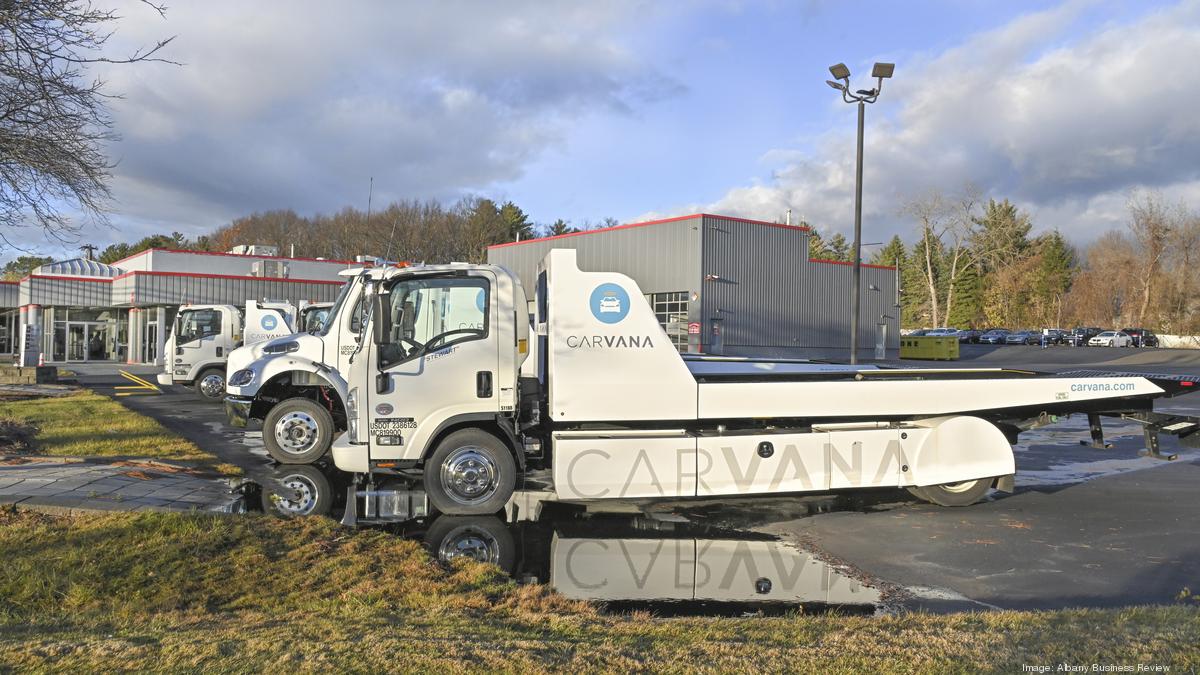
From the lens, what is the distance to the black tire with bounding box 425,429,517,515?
7.96m

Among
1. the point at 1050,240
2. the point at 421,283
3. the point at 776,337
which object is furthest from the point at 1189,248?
the point at 421,283

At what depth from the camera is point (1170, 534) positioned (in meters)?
7.77

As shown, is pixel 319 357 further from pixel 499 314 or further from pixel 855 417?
pixel 855 417

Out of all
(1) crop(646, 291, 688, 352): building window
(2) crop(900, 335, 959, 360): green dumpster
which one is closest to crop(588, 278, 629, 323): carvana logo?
(1) crop(646, 291, 688, 352): building window

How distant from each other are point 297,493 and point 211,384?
1262 centimetres

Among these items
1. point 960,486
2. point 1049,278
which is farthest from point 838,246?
point 960,486

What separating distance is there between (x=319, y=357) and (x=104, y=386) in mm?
17900

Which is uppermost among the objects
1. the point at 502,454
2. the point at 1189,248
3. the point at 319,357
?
the point at 1189,248

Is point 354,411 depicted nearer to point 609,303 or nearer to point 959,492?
point 609,303

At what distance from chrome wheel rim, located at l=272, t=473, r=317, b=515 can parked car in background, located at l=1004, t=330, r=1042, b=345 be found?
217 feet

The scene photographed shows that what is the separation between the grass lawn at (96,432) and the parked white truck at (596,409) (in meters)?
3.72

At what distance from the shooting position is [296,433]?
10977mm

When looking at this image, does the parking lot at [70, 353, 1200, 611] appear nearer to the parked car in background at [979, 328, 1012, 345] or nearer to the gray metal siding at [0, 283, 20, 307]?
the gray metal siding at [0, 283, 20, 307]

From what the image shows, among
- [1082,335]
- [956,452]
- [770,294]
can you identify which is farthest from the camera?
[1082,335]
